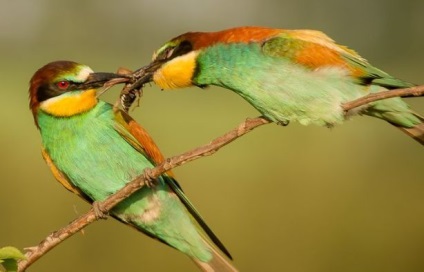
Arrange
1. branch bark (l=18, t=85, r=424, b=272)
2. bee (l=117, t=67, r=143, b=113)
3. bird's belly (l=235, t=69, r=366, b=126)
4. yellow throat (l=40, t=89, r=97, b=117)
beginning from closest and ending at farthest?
branch bark (l=18, t=85, r=424, b=272), bird's belly (l=235, t=69, r=366, b=126), bee (l=117, t=67, r=143, b=113), yellow throat (l=40, t=89, r=97, b=117)

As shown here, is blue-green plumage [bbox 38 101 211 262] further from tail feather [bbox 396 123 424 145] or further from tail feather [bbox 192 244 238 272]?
tail feather [bbox 396 123 424 145]

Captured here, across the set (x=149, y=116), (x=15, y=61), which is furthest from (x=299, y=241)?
(x=15, y=61)

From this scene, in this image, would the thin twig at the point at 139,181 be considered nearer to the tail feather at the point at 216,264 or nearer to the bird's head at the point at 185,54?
the bird's head at the point at 185,54

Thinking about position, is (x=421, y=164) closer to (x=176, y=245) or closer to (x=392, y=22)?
A: (x=392, y=22)

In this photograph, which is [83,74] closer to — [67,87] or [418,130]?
[67,87]

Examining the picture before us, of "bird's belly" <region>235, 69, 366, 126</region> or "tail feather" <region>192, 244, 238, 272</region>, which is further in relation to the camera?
"tail feather" <region>192, 244, 238, 272</region>

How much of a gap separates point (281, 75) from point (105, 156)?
1.87ft

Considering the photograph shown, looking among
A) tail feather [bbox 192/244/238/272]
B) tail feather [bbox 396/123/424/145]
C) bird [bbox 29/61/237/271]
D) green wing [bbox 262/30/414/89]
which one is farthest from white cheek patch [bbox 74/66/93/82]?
tail feather [bbox 396/123/424/145]

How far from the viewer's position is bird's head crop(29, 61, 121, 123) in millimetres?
3029

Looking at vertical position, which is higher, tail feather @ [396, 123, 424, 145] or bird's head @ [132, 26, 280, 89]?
bird's head @ [132, 26, 280, 89]

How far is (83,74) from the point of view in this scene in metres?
3.03

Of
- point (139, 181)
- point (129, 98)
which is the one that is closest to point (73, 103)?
point (129, 98)

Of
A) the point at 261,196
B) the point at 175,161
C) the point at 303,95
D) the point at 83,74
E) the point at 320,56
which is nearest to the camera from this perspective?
the point at 175,161

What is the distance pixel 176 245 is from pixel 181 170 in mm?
4080
